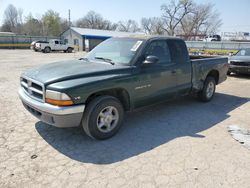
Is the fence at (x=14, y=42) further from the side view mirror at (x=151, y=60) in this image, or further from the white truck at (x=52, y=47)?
the side view mirror at (x=151, y=60)

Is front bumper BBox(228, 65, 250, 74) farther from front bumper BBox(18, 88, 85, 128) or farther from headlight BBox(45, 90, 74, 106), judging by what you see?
headlight BBox(45, 90, 74, 106)

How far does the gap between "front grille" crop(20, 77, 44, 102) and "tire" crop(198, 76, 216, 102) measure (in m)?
4.37

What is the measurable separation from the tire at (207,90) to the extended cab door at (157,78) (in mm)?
1485

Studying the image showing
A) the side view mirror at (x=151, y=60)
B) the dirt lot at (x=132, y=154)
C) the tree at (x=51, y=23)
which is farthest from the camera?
the tree at (x=51, y=23)

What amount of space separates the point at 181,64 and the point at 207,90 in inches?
65.3

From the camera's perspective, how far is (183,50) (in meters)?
5.10

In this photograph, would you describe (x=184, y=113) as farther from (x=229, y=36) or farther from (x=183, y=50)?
(x=229, y=36)

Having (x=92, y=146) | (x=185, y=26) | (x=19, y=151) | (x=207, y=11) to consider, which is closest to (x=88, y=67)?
(x=92, y=146)

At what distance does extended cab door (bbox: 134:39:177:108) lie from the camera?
4.06 meters

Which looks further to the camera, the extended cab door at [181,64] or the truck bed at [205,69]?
the truck bed at [205,69]

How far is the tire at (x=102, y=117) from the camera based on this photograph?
11.2ft

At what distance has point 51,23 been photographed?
6800 centimetres

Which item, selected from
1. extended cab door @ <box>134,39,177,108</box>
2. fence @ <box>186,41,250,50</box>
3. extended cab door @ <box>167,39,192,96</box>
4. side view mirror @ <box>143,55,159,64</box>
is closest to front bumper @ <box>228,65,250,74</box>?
extended cab door @ <box>167,39,192,96</box>

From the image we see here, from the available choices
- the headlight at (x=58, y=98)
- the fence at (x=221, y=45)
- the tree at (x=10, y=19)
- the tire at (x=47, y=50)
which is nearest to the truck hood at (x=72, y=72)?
the headlight at (x=58, y=98)
